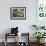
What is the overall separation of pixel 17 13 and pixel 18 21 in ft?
1.25

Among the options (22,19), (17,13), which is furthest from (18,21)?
(17,13)

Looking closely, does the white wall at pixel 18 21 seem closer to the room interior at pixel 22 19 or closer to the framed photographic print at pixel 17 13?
the room interior at pixel 22 19

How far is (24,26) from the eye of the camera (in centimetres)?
759

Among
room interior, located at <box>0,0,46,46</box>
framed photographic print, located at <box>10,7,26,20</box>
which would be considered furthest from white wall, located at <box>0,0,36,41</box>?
framed photographic print, located at <box>10,7,26,20</box>

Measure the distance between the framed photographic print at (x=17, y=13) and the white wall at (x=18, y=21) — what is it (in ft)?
0.46

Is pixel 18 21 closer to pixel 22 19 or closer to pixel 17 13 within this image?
pixel 22 19

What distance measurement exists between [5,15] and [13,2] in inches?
28.3

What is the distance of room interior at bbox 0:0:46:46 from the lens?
7.50 metres

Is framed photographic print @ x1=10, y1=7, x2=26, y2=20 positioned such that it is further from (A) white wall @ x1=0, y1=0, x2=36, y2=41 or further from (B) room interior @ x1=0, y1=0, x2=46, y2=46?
(A) white wall @ x1=0, y1=0, x2=36, y2=41

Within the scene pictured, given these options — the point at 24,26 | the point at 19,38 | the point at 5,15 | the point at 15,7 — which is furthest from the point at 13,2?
the point at 19,38

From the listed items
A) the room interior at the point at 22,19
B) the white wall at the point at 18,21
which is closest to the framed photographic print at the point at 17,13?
the room interior at the point at 22,19

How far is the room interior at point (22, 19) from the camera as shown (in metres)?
7.50

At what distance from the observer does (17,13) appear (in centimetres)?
754

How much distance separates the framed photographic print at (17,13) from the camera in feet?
24.7
